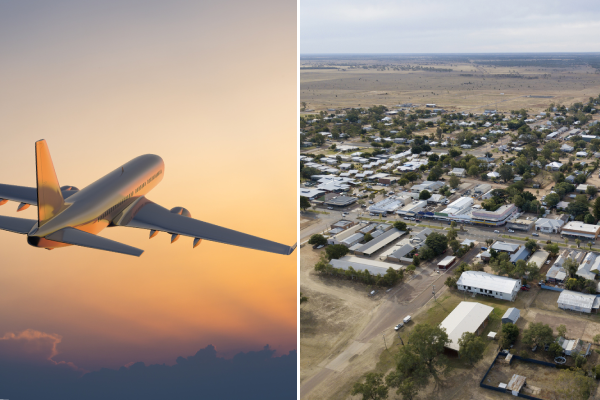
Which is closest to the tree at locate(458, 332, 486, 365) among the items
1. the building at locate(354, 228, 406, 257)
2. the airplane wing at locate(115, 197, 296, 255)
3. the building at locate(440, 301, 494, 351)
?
the building at locate(440, 301, 494, 351)

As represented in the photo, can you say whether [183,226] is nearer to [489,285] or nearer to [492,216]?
[489,285]

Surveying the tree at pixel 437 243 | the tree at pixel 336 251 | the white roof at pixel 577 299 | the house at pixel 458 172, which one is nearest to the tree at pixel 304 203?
the tree at pixel 336 251

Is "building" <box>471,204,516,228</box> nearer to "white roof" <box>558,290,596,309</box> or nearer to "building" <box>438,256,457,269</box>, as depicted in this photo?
"building" <box>438,256,457,269</box>

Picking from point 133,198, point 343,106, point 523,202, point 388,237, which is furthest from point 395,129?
point 133,198

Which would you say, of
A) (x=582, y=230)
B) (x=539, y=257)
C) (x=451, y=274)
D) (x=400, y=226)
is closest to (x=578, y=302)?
(x=539, y=257)

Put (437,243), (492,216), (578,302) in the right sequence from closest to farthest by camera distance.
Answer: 1. (578,302)
2. (437,243)
3. (492,216)

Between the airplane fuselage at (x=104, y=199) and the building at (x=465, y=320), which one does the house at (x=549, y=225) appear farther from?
the airplane fuselage at (x=104, y=199)
